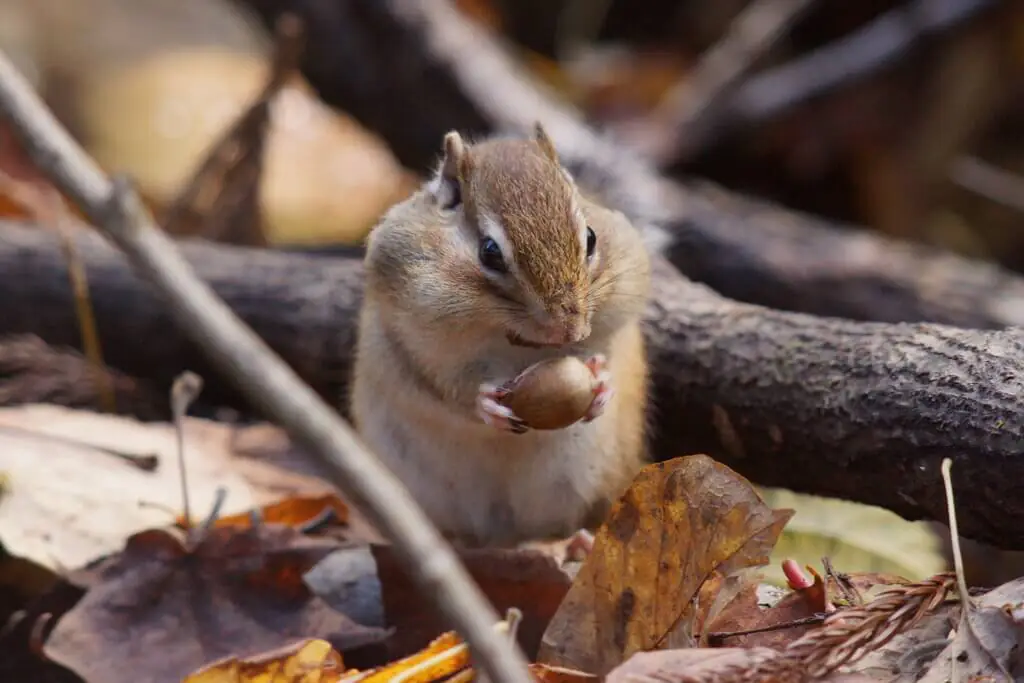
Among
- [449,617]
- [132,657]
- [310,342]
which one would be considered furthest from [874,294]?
[449,617]

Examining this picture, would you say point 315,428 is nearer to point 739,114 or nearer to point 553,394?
point 553,394

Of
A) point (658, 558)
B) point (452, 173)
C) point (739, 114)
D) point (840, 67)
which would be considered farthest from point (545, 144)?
point (840, 67)

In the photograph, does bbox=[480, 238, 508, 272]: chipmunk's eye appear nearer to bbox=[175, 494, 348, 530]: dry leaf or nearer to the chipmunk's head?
the chipmunk's head

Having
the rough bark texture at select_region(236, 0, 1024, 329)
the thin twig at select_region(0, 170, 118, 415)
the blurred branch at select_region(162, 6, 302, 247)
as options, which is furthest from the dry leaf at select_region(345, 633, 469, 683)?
the blurred branch at select_region(162, 6, 302, 247)

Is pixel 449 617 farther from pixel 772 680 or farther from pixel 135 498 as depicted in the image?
pixel 135 498

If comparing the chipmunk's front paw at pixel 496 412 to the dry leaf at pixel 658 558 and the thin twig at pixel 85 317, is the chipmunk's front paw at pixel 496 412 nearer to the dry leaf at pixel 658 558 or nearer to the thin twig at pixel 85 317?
the dry leaf at pixel 658 558
